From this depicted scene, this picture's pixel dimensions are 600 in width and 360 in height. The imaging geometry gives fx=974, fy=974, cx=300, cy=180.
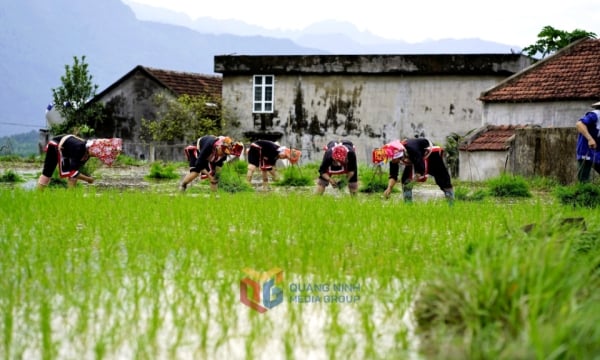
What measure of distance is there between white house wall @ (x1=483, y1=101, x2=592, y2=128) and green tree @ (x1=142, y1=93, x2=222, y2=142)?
9849 millimetres

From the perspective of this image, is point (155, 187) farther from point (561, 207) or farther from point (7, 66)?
point (7, 66)

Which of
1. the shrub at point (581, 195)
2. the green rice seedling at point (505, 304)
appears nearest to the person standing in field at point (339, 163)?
the shrub at point (581, 195)

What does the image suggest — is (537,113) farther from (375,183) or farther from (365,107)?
(375,183)

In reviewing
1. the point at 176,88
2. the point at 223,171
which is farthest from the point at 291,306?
the point at 176,88

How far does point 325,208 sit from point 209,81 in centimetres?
2604

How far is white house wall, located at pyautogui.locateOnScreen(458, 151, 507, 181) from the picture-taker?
927 inches

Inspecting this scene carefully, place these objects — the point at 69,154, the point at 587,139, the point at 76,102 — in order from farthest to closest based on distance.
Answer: the point at 76,102, the point at 69,154, the point at 587,139

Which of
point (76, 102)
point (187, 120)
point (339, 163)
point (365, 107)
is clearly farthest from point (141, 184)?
point (76, 102)

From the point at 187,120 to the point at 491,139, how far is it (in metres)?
11.2

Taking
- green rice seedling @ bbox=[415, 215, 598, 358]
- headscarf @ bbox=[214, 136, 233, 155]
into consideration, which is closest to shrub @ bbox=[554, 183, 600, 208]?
headscarf @ bbox=[214, 136, 233, 155]

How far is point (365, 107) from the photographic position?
100 ft

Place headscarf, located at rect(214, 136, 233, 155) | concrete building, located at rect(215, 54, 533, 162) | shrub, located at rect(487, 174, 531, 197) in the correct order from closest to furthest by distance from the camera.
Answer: headscarf, located at rect(214, 136, 233, 155), shrub, located at rect(487, 174, 531, 197), concrete building, located at rect(215, 54, 533, 162)

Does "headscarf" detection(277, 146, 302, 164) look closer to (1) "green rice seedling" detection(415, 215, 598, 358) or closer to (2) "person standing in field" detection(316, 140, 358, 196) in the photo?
(2) "person standing in field" detection(316, 140, 358, 196)

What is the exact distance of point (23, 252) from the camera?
23.9 feet
